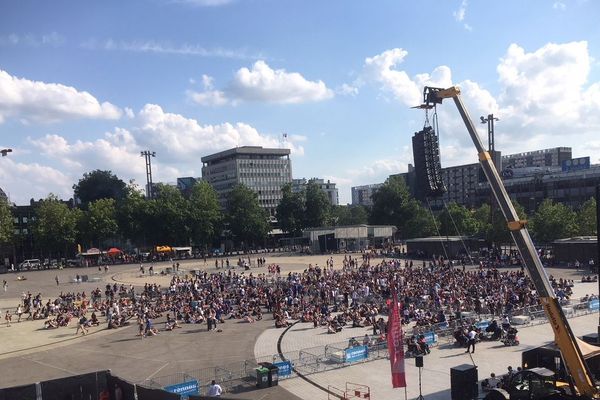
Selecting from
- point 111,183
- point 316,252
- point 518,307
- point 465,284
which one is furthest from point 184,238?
point 518,307

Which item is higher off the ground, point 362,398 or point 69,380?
point 69,380

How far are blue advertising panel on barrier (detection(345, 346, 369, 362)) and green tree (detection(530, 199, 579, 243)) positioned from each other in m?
51.6

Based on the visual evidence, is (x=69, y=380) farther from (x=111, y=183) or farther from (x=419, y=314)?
(x=111, y=183)

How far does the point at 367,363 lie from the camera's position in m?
22.3

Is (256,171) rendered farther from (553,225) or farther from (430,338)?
(430,338)

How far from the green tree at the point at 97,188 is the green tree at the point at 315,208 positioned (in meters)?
53.7

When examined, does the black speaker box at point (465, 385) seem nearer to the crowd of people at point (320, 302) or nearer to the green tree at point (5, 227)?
the crowd of people at point (320, 302)

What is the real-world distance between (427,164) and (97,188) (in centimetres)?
13713

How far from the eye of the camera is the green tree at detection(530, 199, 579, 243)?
215 feet

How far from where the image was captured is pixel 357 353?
22531mm

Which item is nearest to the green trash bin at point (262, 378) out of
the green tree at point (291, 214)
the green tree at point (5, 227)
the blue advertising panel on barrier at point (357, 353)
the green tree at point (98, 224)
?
the blue advertising panel on barrier at point (357, 353)

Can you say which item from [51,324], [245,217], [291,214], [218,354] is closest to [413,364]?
[218,354]

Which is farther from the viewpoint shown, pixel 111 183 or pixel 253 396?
pixel 111 183

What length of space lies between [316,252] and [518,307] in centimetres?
6034
